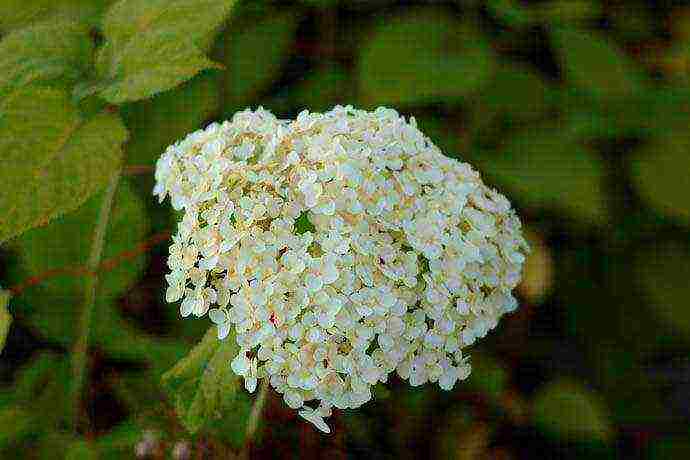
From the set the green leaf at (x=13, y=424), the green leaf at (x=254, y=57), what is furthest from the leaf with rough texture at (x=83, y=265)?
the green leaf at (x=254, y=57)

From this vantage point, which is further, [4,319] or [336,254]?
[4,319]

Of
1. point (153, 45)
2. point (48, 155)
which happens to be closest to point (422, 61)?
point (153, 45)

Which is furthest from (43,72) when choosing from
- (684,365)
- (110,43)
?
(684,365)

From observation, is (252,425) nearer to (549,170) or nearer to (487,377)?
(487,377)

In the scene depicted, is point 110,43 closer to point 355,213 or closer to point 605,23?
point 355,213

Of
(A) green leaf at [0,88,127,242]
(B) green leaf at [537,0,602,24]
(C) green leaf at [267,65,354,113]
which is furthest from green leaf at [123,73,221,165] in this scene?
(B) green leaf at [537,0,602,24]

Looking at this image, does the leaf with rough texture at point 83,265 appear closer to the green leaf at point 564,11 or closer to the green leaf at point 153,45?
the green leaf at point 153,45
